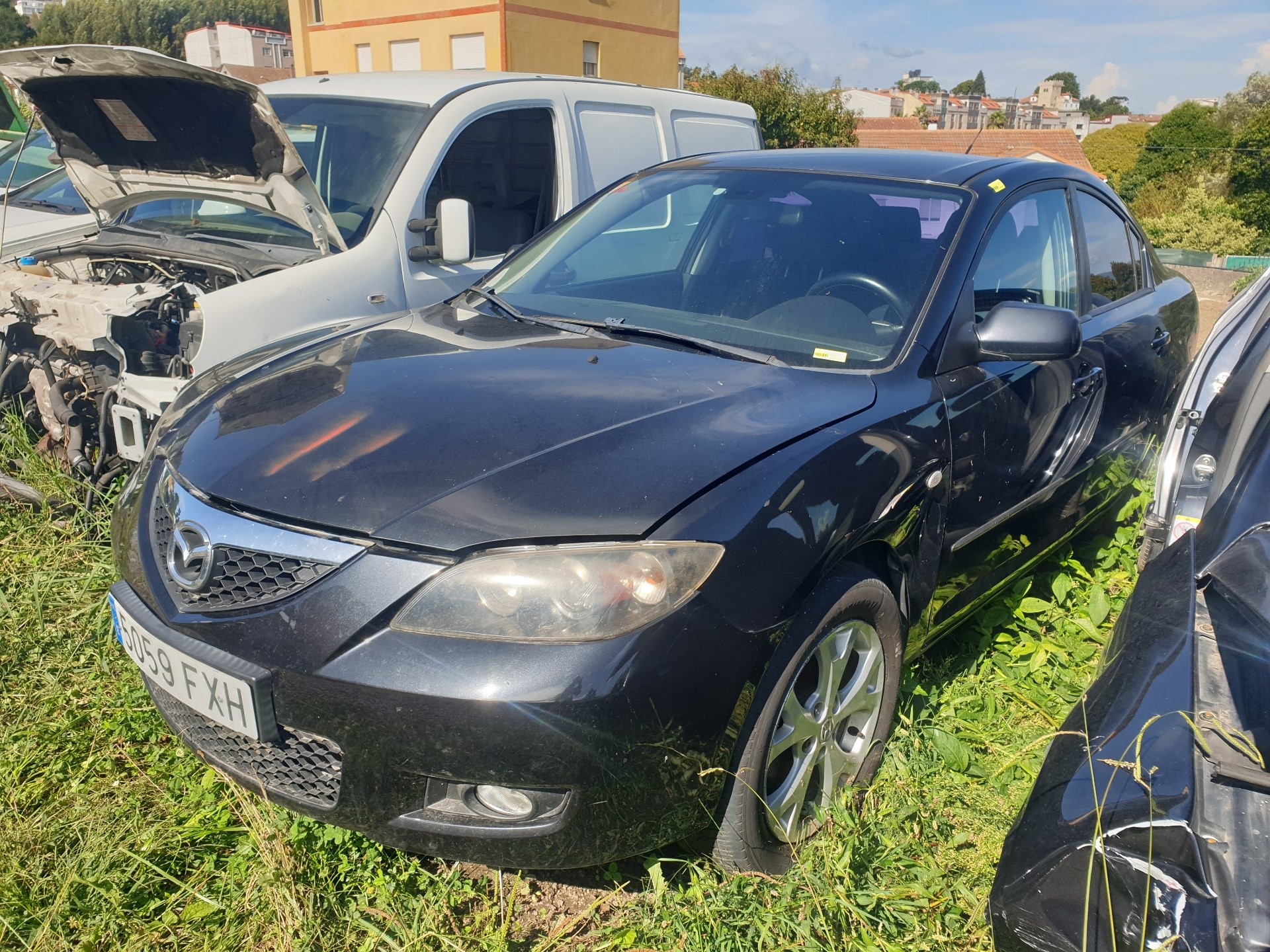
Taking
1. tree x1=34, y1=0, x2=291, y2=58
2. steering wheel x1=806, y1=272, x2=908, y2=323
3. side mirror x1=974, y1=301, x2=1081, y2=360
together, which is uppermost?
tree x1=34, y1=0, x2=291, y2=58

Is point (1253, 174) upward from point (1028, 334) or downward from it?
downward

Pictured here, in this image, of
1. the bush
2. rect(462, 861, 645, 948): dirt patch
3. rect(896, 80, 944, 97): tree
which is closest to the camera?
rect(462, 861, 645, 948): dirt patch

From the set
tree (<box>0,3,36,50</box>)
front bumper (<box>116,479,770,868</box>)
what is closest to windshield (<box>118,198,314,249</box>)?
front bumper (<box>116,479,770,868</box>)

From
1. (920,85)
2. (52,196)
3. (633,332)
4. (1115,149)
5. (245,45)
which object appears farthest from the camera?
(920,85)

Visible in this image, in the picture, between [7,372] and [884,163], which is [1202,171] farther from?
[7,372]

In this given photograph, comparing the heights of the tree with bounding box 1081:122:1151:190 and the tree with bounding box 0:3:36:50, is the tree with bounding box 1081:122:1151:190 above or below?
below

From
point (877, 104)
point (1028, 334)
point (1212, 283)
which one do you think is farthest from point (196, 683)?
point (877, 104)

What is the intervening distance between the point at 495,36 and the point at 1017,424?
1255 inches

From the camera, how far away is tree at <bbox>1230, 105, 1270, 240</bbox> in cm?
4462

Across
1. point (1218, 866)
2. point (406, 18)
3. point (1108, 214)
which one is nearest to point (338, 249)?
point (1108, 214)

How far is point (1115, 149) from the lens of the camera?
5591cm

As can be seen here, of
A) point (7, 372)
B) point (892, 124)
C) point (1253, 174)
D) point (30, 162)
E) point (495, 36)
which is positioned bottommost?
point (1253, 174)

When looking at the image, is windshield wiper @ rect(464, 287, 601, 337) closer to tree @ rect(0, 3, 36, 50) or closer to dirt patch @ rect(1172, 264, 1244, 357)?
dirt patch @ rect(1172, 264, 1244, 357)

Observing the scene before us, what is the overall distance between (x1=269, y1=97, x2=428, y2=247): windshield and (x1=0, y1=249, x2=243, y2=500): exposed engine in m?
0.68
